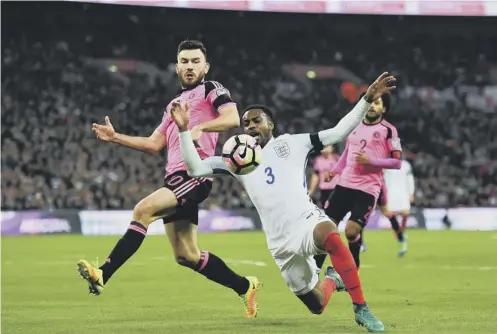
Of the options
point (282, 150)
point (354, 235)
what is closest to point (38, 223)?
point (354, 235)

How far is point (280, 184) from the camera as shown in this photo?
789 centimetres

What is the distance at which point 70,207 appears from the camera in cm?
2766

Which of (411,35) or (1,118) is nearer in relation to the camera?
(1,118)

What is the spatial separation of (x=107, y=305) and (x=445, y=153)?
82.0 feet

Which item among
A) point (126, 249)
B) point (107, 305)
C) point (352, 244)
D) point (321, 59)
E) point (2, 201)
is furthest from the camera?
point (321, 59)

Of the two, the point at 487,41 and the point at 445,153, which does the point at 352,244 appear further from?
the point at 487,41

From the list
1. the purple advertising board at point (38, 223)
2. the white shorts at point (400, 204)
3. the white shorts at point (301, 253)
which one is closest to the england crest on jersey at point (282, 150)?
the white shorts at point (301, 253)

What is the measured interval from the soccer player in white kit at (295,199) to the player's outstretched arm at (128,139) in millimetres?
1128

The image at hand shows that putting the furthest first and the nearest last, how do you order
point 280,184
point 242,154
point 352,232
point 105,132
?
point 352,232, point 105,132, point 280,184, point 242,154

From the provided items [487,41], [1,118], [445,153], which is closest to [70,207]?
[1,118]

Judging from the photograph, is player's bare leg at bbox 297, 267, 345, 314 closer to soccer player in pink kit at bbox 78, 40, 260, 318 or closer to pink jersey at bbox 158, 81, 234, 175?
soccer player in pink kit at bbox 78, 40, 260, 318

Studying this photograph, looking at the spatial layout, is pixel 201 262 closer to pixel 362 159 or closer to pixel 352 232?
pixel 352 232

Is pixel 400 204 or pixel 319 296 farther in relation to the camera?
pixel 400 204

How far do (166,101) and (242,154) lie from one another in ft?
84.2
